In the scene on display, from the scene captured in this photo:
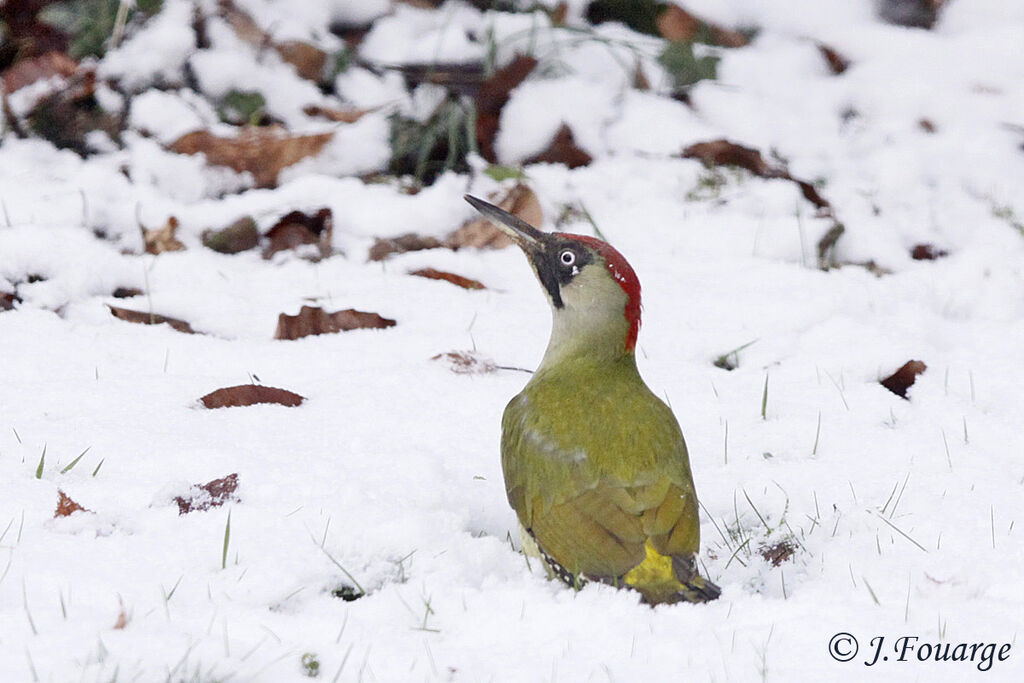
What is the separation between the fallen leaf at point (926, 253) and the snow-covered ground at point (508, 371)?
49 mm

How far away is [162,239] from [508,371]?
1771mm

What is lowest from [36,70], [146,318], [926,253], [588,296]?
[926,253]

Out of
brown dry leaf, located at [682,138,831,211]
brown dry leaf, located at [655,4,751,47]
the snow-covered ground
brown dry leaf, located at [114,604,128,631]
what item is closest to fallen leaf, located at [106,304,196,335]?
the snow-covered ground

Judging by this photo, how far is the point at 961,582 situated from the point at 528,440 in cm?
102

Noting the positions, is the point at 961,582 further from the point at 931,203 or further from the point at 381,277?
the point at 931,203

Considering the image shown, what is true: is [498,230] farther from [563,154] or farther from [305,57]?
[305,57]

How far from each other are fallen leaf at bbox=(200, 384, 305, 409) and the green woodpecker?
0.75 m

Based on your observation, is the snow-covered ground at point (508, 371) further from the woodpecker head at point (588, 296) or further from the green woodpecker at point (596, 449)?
the woodpecker head at point (588, 296)

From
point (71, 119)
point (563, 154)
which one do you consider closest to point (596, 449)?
point (563, 154)

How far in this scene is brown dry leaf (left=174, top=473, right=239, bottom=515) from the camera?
2695 mm

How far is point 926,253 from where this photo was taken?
16.3 feet

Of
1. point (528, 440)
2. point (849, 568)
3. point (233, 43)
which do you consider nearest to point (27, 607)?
point (528, 440)

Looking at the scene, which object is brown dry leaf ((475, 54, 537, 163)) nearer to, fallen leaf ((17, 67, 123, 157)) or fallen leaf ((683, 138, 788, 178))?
fallen leaf ((683, 138, 788, 178))

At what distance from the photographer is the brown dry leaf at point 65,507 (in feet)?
8.44
